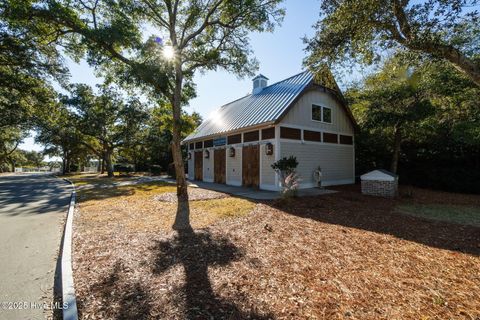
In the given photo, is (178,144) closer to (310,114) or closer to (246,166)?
(246,166)

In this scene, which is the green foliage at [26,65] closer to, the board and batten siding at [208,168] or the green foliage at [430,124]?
the board and batten siding at [208,168]

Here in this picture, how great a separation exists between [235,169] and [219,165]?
1816 mm

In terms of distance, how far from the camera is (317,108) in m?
14.1

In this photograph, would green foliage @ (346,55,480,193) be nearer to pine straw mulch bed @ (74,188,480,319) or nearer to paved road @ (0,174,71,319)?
pine straw mulch bed @ (74,188,480,319)

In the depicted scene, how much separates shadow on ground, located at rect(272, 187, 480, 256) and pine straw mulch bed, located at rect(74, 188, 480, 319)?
6 cm

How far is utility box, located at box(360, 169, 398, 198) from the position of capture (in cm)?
1083

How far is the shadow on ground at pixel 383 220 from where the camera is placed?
528cm

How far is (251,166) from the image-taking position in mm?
13547

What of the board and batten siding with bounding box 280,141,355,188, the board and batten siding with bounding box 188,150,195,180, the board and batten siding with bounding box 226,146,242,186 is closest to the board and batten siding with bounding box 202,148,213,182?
the board and batten siding with bounding box 188,150,195,180

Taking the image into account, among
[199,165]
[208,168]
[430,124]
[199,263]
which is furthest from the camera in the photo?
[199,165]

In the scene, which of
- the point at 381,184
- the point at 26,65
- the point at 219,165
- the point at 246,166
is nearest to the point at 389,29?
the point at 381,184

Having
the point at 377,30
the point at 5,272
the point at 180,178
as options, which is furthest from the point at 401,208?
the point at 5,272

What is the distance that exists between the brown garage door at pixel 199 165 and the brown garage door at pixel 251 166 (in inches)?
209

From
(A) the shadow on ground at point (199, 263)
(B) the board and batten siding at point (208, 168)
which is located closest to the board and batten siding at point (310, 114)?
(B) the board and batten siding at point (208, 168)
